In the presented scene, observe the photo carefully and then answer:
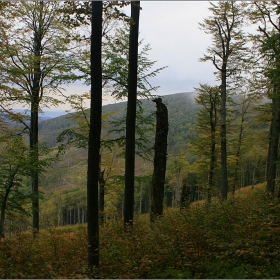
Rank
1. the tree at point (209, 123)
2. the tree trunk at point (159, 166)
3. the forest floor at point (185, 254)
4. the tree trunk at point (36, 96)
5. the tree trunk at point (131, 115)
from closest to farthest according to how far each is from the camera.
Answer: the forest floor at point (185, 254)
the tree trunk at point (131, 115)
the tree trunk at point (159, 166)
the tree trunk at point (36, 96)
the tree at point (209, 123)

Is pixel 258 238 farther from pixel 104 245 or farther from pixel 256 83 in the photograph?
pixel 256 83

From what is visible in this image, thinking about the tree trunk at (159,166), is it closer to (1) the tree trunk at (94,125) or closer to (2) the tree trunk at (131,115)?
(2) the tree trunk at (131,115)

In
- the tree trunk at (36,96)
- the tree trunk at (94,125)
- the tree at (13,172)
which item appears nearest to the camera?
the tree trunk at (94,125)

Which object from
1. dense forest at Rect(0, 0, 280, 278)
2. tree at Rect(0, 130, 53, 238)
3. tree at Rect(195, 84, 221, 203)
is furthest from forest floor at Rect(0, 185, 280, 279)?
tree at Rect(195, 84, 221, 203)

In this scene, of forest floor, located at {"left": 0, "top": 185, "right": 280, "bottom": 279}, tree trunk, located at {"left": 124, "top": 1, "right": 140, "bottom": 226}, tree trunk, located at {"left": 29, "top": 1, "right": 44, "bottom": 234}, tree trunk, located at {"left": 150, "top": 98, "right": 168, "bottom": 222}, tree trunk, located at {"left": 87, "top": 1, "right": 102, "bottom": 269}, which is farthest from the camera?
tree trunk, located at {"left": 29, "top": 1, "right": 44, "bottom": 234}

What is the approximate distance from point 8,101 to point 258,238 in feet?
37.0

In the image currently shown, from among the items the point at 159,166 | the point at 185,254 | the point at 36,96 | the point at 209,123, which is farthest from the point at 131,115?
the point at 209,123

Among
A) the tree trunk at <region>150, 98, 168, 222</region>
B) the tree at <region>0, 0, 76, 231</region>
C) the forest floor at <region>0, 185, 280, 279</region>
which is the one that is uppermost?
the tree at <region>0, 0, 76, 231</region>

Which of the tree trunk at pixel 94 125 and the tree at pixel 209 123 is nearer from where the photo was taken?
the tree trunk at pixel 94 125

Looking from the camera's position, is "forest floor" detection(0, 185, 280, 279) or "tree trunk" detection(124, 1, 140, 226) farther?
"tree trunk" detection(124, 1, 140, 226)

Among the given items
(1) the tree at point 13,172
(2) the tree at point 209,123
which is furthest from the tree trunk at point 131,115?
(2) the tree at point 209,123

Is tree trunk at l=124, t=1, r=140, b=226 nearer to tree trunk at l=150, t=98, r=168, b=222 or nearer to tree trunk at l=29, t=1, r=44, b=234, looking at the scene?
tree trunk at l=150, t=98, r=168, b=222

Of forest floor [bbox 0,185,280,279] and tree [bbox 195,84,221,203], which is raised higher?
tree [bbox 195,84,221,203]

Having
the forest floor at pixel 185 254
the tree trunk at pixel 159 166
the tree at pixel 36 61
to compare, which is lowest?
the forest floor at pixel 185 254
